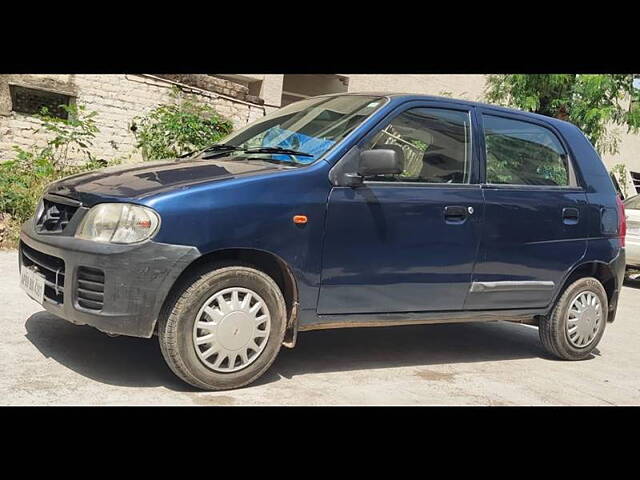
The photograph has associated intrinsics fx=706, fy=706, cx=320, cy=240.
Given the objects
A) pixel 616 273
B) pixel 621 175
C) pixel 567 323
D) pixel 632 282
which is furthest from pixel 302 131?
pixel 621 175

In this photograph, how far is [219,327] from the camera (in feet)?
13.1

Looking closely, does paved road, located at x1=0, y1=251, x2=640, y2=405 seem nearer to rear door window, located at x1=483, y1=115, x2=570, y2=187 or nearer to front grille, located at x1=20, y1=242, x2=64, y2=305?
front grille, located at x1=20, y1=242, x2=64, y2=305

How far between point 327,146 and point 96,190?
1.43 meters

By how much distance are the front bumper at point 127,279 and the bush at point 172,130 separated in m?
7.73

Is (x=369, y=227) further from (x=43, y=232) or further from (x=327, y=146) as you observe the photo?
(x=43, y=232)

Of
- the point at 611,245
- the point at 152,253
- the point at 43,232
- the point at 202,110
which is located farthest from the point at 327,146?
the point at 202,110

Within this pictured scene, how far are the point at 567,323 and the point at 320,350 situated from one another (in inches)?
79.0

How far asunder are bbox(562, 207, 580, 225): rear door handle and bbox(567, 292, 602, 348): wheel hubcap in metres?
0.61

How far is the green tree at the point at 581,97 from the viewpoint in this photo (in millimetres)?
16297

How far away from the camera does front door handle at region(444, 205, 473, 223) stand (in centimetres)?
476

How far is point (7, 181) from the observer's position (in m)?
9.06

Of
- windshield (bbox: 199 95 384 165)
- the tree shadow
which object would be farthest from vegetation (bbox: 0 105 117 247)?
the tree shadow

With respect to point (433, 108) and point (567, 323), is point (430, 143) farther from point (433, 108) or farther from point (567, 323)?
point (567, 323)

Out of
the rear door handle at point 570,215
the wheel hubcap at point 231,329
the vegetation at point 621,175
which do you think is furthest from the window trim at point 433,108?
the vegetation at point 621,175
